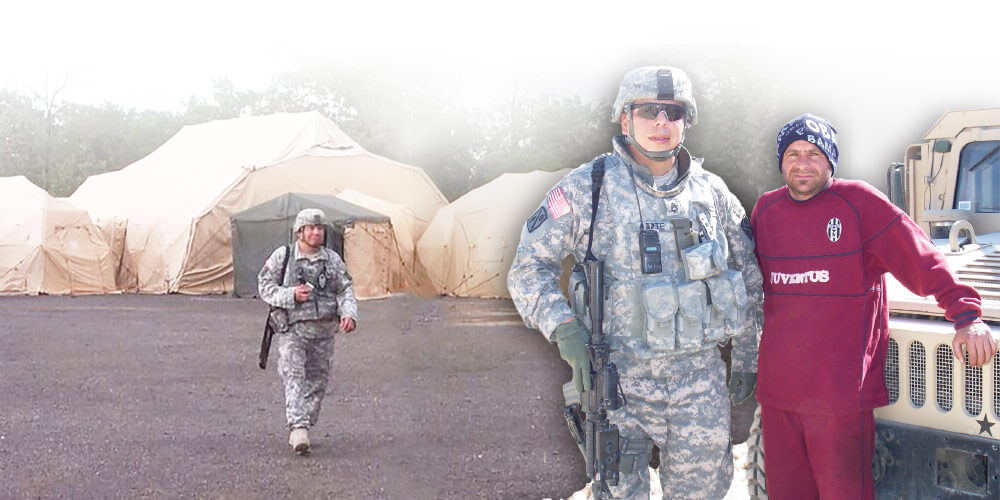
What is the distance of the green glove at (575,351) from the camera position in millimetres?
3057

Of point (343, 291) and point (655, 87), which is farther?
point (343, 291)

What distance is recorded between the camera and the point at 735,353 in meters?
3.49

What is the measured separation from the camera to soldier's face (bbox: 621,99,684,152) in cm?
322

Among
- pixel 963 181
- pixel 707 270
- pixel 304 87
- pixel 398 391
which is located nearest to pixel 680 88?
pixel 707 270

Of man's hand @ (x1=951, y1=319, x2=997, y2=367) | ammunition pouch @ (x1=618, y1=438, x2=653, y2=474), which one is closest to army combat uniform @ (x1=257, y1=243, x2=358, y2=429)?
ammunition pouch @ (x1=618, y1=438, x2=653, y2=474)

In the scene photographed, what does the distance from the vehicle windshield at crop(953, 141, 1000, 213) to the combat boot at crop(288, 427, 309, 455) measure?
4389 mm

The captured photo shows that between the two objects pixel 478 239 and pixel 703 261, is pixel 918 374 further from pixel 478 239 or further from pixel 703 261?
pixel 478 239

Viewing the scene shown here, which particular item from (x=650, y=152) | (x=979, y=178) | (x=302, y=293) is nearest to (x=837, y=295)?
(x=650, y=152)

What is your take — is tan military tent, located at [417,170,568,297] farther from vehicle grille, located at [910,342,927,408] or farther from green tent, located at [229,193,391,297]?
vehicle grille, located at [910,342,927,408]

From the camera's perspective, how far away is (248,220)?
20.2 m

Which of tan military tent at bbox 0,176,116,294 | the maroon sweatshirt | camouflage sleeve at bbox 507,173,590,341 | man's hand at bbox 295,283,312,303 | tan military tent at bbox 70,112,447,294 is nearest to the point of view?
the maroon sweatshirt

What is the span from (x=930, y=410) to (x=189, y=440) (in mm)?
5627

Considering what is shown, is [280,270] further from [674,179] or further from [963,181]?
[963,181]

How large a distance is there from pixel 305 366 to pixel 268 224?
14155 millimetres
